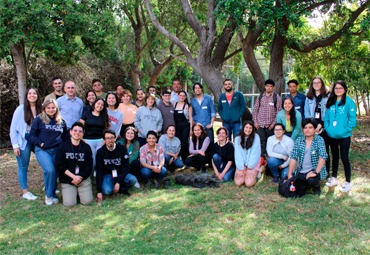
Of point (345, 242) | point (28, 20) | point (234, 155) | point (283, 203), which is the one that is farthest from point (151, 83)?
point (345, 242)

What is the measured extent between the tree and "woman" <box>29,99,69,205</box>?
3432mm

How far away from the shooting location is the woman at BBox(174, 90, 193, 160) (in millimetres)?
7418

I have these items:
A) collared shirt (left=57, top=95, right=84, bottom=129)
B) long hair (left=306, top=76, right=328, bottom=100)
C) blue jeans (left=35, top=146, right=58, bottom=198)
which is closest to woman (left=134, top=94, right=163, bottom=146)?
collared shirt (left=57, top=95, right=84, bottom=129)

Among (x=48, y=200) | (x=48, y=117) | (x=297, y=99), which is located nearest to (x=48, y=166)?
(x=48, y=200)

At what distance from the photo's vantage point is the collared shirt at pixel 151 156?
6500 mm

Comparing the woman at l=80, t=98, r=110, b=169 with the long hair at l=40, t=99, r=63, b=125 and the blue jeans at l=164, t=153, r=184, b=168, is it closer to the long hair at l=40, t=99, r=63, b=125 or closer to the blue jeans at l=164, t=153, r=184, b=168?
the long hair at l=40, t=99, r=63, b=125

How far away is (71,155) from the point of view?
5613 mm

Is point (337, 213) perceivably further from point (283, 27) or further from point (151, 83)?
point (151, 83)

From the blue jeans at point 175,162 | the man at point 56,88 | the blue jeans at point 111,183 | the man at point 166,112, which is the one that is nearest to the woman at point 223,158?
the blue jeans at point 175,162

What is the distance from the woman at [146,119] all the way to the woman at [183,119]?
1.63 feet

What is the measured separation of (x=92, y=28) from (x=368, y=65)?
9.16 meters

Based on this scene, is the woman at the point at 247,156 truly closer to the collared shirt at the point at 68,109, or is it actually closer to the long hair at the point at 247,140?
the long hair at the point at 247,140

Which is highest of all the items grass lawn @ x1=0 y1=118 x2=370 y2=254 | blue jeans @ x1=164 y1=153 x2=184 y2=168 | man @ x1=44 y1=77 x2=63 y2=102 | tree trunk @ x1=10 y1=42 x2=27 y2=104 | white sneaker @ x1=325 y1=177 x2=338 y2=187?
tree trunk @ x1=10 y1=42 x2=27 y2=104

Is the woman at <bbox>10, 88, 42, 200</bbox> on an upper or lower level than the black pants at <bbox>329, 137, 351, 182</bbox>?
upper
